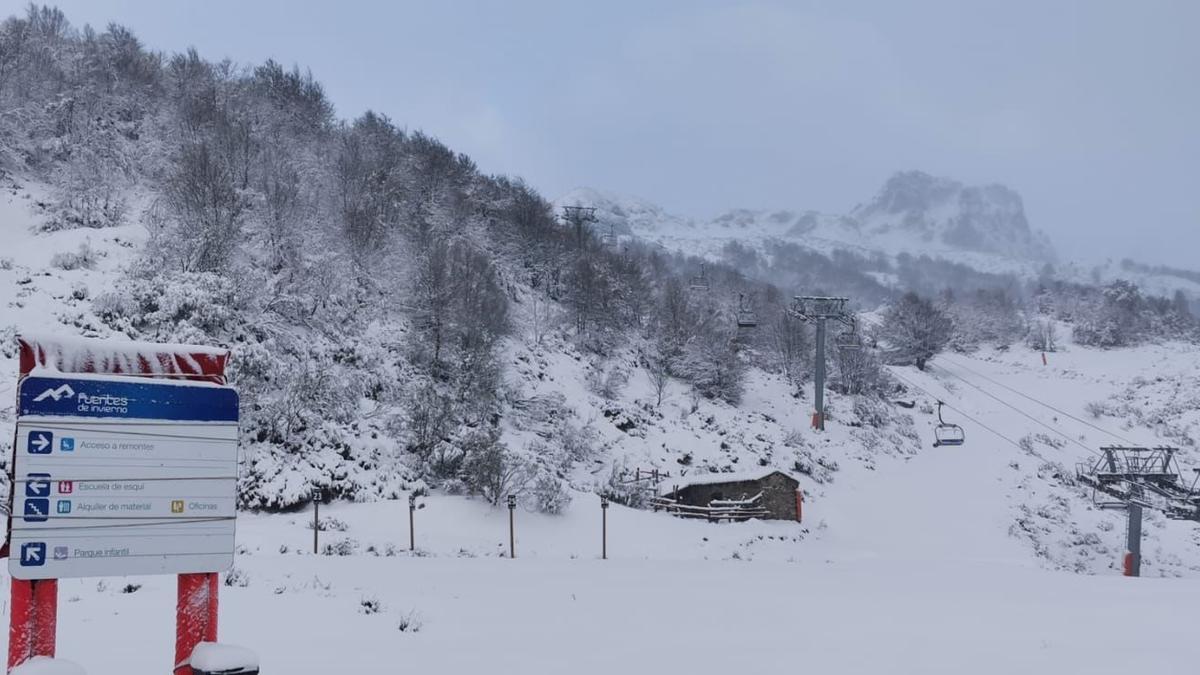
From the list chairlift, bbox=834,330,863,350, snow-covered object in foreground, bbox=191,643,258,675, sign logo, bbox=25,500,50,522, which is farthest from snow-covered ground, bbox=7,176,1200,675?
chairlift, bbox=834,330,863,350

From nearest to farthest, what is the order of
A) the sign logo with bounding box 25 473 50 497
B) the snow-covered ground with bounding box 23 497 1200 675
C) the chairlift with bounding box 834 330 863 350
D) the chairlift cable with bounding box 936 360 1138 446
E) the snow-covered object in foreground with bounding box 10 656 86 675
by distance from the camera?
1. the snow-covered object in foreground with bounding box 10 656 86 675
2. the sign logo with bounding box 25 473 50 497
3. the snow-covered ground with bounding box 23 497 1200 675
4. the chairlift with bounding box 834 330 863 350
5. the chairlift cable with bounding box 936 360 1138 446

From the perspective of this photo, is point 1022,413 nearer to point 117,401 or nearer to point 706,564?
point 706,564

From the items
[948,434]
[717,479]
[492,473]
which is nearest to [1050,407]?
[948,434]

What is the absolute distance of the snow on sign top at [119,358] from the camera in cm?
326

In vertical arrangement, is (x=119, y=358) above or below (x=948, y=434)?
above

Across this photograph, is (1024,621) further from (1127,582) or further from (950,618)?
(1127,582)

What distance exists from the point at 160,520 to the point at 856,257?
19843 cm

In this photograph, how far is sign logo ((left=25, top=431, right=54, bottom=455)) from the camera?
3.14 meters

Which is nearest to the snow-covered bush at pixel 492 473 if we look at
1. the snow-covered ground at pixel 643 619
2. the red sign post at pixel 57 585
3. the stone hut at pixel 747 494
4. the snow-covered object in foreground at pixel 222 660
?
the stone hut at pixel 747 494

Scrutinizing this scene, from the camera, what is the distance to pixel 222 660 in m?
3.32

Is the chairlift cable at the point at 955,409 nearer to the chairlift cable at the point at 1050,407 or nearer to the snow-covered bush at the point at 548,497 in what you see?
the chairlift cable at the point at 1050,407

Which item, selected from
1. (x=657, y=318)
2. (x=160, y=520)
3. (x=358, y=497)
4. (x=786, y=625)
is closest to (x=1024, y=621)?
(x=786, y=625)

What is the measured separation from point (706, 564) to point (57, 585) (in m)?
11.3

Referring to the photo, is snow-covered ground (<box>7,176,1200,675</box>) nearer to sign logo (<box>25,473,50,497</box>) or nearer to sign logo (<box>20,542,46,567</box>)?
sign logo (<box>20,542,46,567</box>)
